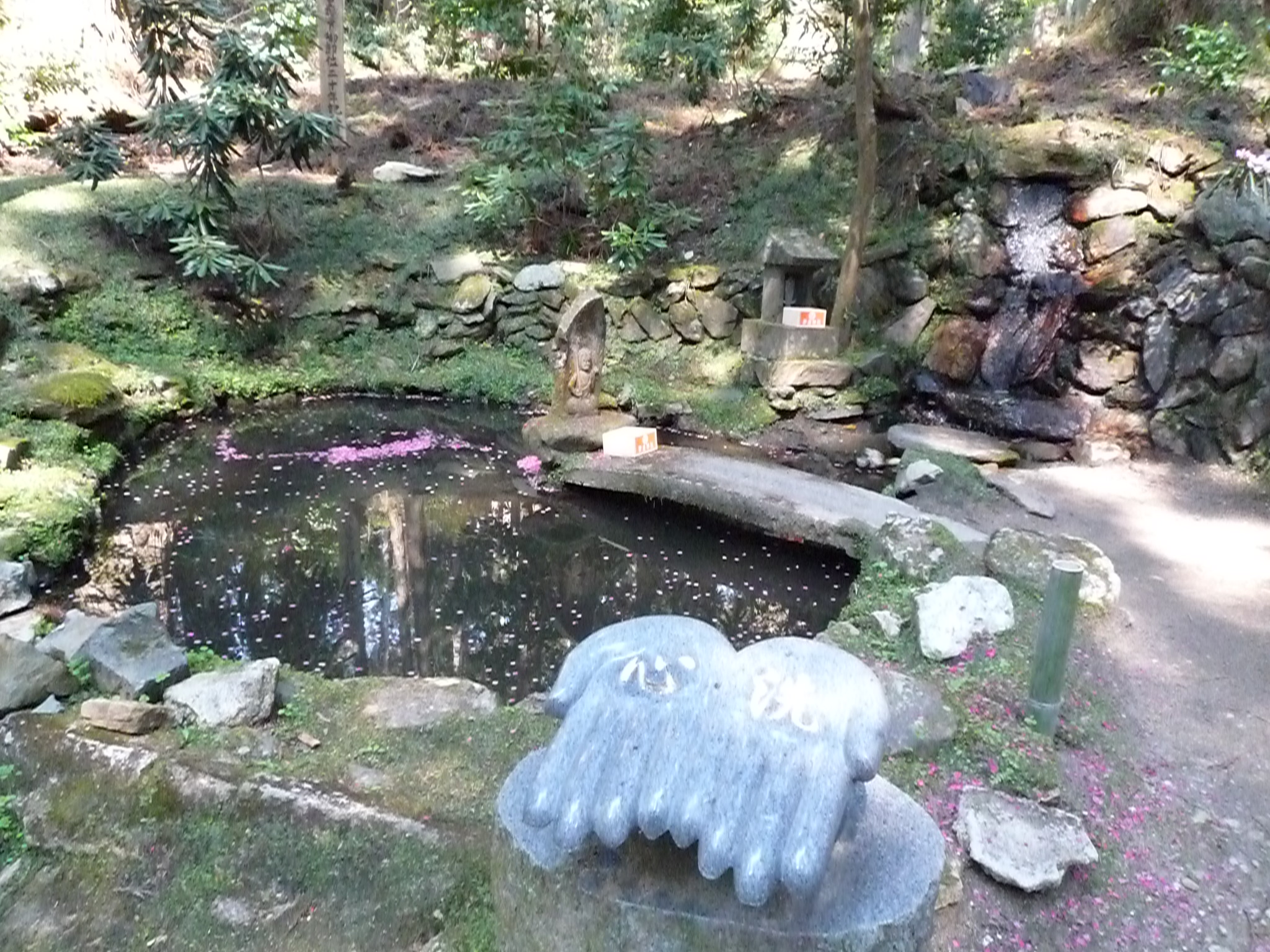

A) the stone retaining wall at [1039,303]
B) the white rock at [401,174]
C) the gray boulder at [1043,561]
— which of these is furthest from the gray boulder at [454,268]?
the gray boulder at [1043,561]

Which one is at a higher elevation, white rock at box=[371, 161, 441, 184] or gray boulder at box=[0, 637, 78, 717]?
white rock at box=[371, 161, 441, 184]

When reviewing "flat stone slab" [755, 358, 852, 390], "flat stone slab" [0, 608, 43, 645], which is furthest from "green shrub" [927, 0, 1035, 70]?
"flat stone slab" [0, 608, 43, 645]

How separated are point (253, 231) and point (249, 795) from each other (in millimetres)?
9928

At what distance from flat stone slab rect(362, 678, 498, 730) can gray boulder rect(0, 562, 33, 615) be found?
2.50m

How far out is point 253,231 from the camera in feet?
38.1

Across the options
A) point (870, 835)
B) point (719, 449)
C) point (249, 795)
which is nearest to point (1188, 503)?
point (719, 449)

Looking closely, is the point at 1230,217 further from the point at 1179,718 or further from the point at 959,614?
the point at 1179,718

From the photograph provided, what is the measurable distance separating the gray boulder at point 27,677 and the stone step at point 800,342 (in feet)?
25.1

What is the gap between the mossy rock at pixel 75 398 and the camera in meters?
7.80

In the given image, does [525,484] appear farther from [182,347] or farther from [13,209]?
[13,209]

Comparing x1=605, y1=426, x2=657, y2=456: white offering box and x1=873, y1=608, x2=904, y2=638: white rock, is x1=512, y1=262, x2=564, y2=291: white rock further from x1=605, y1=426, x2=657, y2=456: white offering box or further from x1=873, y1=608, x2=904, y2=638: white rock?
x1=873, y1=608, x2=904, y2=638: white rock

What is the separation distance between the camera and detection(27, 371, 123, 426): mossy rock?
7797 millimetres

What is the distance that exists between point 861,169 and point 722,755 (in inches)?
364

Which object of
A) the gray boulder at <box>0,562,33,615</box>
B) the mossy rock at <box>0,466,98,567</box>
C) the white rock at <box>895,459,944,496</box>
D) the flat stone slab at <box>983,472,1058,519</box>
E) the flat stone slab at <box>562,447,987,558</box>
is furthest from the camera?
the white rock at <box>895,459,944,496</box>
